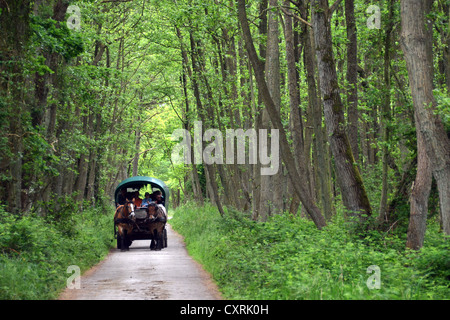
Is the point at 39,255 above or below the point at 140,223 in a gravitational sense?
above

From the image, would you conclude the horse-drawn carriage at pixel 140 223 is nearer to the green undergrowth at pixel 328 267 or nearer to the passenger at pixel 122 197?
the passenger at pixel 122 197

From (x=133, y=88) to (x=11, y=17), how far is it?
29.2 metres

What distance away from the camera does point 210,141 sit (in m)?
32.2

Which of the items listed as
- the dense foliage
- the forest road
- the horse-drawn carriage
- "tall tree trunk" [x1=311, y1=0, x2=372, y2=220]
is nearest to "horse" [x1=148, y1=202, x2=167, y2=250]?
the horse-drawn carriage

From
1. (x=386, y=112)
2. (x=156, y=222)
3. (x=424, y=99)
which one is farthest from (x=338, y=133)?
(x=156, y=222)

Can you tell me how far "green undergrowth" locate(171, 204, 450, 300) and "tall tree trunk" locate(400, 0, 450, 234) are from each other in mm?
1336

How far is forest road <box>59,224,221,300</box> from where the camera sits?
35.0 feet

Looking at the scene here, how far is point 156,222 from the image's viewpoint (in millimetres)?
21953

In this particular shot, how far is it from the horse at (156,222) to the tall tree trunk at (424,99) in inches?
466

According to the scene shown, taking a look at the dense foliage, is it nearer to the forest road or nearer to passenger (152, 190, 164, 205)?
the forest road

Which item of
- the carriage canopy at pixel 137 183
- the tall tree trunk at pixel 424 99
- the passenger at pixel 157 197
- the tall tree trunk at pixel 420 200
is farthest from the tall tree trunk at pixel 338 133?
the carriage canopy at pixel 137 183

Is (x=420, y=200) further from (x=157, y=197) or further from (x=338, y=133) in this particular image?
(x=157, y=197)

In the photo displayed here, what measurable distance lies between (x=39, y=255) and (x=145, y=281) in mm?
2435

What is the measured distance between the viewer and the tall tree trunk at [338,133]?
47.6ft
